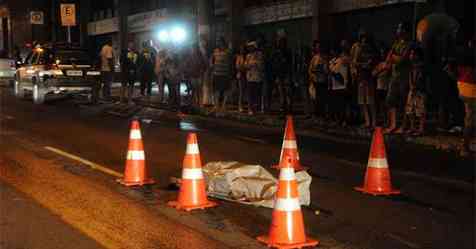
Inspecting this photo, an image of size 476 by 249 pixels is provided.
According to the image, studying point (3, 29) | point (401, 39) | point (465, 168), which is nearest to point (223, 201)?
point (465, 168)

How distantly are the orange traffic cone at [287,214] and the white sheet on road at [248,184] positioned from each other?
1.54m

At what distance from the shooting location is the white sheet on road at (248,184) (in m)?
7.81

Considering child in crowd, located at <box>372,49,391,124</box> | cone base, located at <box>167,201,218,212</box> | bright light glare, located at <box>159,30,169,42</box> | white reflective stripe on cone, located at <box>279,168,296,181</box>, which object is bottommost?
cone base, located at <box>167,201,218,212</box>

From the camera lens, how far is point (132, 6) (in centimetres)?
3844

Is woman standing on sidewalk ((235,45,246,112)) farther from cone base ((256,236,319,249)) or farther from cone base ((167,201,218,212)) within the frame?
cone base ((256,236,319,249))

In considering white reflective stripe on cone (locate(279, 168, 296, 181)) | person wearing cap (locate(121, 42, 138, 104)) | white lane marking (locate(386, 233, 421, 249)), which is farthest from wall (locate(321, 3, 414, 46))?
white reflective stripe on cone (locate(279, 168, 296, 181))

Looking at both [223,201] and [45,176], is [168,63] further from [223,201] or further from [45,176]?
[223,201]

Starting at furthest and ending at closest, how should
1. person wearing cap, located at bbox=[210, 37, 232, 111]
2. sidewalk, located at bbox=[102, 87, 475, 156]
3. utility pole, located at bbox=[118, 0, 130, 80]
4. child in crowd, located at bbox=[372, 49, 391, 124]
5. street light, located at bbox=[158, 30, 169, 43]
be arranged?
utility pole, located at bbox=[118, 0, 130, 80], street light, located at bbox=[158, 30, 169, 43], person wearing cap, located at bbox=[210, 37, 232, 111], child in crowd, located at bbox=[372, 49, 391, 124], sidewalk, located at bbox=[102, 87, 475, 156]

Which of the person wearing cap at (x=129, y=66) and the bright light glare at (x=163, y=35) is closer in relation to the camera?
the person wearing cap at (x=129, y=66)

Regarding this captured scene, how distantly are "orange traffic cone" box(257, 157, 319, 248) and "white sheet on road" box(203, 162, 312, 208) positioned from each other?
1.54 metres

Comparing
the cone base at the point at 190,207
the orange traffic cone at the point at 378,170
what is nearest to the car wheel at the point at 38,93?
the cone base at the point at 190,207

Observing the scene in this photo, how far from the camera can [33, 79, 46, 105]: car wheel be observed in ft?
77.2

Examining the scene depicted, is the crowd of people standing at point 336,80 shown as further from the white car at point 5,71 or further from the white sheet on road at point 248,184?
the white car at point 5,71

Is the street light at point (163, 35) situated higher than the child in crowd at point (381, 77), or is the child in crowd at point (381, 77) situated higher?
the street light at point (163, 35)
